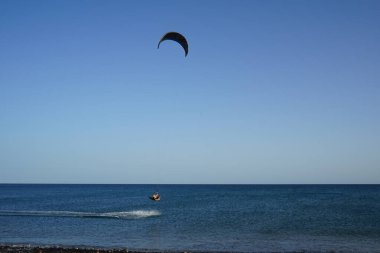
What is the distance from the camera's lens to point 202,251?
24969 mm

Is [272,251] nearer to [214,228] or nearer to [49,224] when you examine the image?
[214,228]

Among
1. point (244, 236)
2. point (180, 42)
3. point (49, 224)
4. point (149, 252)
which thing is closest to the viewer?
point (180, 42)

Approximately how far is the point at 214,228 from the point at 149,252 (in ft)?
44.6

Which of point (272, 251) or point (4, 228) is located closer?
point (272, 251)

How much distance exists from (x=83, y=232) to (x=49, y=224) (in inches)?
319

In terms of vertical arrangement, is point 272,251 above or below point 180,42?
below

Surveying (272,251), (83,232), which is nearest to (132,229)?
(83,232)

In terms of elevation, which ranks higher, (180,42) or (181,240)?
(180,42)

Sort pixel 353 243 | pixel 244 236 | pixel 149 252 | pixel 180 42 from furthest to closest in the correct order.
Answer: pixel 244 236
pixel 353 243
pixel 149 252
pixel 180 42

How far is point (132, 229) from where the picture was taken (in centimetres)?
3625

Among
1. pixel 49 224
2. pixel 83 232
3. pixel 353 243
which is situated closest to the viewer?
pixel 353 243

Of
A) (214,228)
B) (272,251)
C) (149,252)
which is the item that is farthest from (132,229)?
(272,251)

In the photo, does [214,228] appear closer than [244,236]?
No

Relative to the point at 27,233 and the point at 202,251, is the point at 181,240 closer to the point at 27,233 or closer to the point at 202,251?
the point at 202,251
